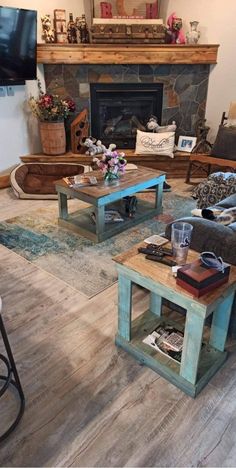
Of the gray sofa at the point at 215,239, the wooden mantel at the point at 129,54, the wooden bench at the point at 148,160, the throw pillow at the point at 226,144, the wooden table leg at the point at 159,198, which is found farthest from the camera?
the wooden bench at the point at 148,160

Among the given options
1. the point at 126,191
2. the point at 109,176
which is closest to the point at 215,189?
→ the point at 126,191

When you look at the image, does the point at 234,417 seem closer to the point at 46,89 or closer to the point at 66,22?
the point at 46,89

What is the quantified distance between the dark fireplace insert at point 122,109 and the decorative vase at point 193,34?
66 centimetres

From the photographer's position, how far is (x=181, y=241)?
1.60 metres

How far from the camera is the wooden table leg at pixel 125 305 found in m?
1.69

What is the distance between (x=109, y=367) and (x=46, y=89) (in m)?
4.05

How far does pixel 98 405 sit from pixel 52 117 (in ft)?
12.1

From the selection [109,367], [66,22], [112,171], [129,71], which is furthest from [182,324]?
[66,22]

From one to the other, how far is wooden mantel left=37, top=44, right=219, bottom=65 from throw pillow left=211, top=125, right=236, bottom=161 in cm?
117

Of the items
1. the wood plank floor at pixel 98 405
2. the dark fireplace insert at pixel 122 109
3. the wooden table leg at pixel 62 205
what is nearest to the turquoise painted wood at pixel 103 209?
the wooden table leg at pixel 62 205

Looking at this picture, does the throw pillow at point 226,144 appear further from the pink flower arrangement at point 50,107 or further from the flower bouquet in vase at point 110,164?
the pink flower arrangement at point 50,107

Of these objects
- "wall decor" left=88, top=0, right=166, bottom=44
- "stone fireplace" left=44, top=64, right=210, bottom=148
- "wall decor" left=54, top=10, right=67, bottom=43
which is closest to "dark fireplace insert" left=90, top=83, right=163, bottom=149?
"stone fireplace" left=44, top=64, right=210, bottom=148

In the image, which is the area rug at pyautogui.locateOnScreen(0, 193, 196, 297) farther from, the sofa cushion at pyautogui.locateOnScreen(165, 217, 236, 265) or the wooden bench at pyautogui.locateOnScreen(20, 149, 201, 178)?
the wooden bench at pyautogui.locateOnScreen(20, 149, 201, 178)

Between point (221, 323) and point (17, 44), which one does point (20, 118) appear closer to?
point (17, 44)
